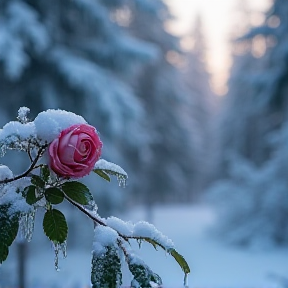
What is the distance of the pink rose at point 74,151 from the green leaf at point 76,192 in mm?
39

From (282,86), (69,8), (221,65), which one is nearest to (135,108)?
(69,8)

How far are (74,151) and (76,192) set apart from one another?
0.27 feet

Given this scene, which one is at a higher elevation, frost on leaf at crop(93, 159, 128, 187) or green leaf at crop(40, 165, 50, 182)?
frost on leaf at crop(93, 159, 128, 187)

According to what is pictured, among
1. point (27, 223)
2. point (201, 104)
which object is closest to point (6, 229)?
point (27, 223)

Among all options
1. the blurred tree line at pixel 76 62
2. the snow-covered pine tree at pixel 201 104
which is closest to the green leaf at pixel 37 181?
the blurred tree line at pixel 76 62

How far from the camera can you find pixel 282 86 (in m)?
8.62

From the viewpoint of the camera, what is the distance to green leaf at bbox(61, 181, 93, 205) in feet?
2.38

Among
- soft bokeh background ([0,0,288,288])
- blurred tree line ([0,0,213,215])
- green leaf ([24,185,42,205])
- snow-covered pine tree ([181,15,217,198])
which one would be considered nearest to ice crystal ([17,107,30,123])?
green leaf ([24,185,42,205])

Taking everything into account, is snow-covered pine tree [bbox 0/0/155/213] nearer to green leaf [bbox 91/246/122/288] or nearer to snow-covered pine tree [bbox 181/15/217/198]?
green leaf [bbox 91/246/122/288]

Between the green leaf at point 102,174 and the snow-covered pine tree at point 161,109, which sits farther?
the snow-covered pine tree at point 161,109

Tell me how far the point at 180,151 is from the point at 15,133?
16504 millimetres

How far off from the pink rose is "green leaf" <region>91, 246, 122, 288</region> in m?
0.12

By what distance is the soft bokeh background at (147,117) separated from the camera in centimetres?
664

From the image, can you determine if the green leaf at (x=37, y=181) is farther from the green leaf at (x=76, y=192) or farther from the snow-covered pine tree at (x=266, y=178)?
the snow-covered pine tree at (x=266, y=178)
